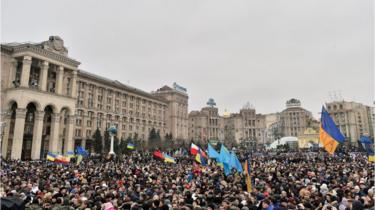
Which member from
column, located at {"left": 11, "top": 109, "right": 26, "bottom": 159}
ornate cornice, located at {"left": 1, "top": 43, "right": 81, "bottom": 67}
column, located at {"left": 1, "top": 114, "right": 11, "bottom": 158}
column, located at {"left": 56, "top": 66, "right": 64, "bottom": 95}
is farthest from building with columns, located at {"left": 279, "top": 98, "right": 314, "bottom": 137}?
column, located at {"left": 1, "top": 114, "right": 11, "bottom": 158}

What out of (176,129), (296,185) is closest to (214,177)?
(296,185)

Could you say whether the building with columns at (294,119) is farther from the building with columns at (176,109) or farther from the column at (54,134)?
the column at (54,134)

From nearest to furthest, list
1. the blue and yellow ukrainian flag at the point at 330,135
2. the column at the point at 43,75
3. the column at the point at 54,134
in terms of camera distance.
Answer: the blue and yellow ukrainian flag at the point at 330,135 < the column at the point at 43,75 < the column at the point at 54,134

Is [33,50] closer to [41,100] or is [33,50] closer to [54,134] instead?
[41,100]

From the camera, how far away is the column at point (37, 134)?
4170 centimetres

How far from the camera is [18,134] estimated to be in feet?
130

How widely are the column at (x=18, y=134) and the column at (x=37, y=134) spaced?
2.25m

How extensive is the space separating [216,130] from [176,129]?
28.4m

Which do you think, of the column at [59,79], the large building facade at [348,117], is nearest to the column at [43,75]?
the column at [59,79]

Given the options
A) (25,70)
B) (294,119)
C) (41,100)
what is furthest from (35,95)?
(294,119)

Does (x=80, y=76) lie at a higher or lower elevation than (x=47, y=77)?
higher

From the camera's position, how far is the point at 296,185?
39.4ft

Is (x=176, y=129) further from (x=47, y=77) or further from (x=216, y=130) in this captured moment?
(x=47, y=77)

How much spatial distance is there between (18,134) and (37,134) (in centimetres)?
298
